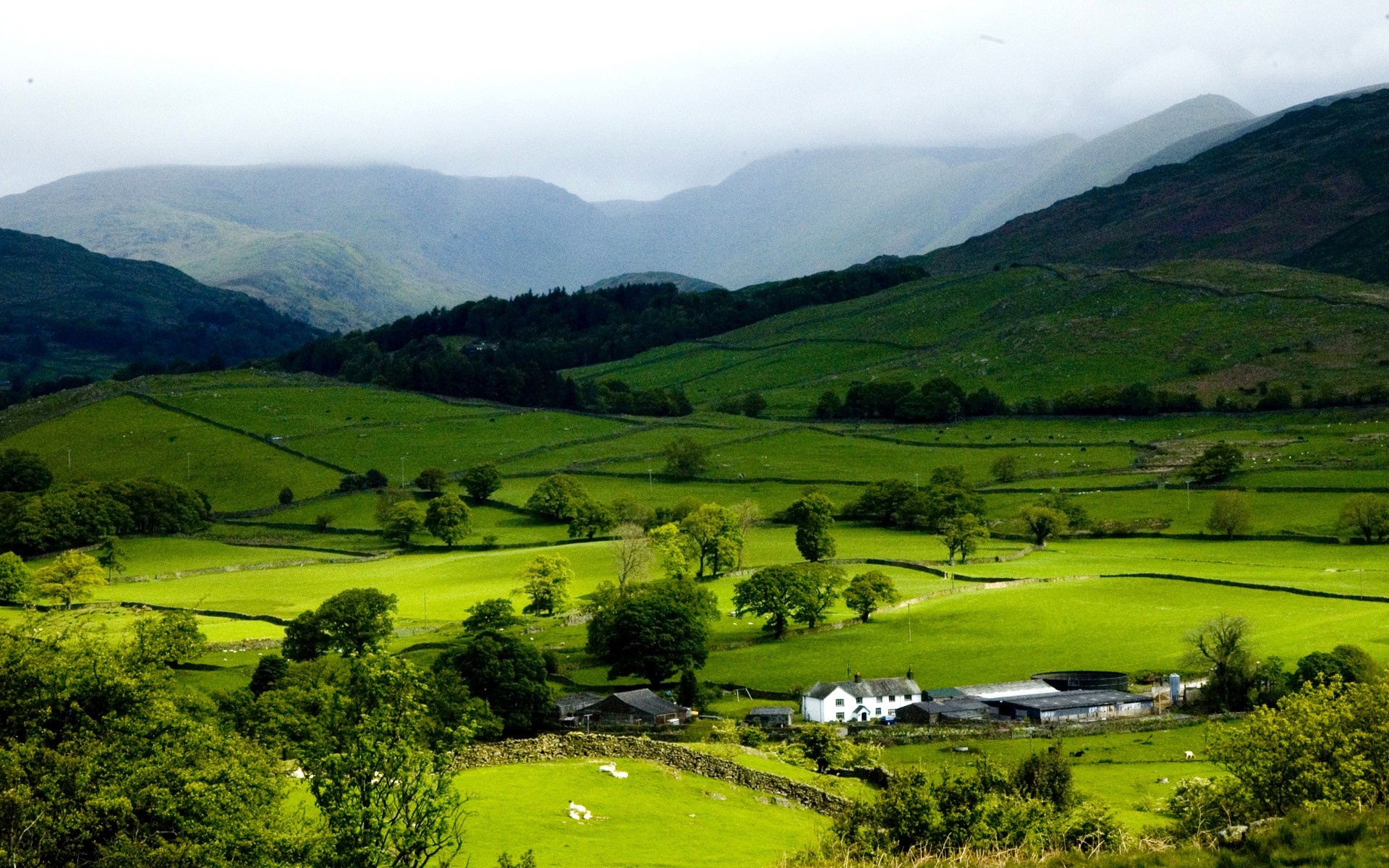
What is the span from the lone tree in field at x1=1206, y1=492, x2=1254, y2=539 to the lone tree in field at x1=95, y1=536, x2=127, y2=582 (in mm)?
86580

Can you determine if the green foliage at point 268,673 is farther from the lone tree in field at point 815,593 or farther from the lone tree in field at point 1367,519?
the lone tree in field at point 1367,519

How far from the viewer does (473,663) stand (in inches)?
2372

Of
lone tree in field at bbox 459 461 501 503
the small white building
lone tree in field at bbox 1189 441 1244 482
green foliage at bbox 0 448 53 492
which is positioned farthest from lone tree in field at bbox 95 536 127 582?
lone tree in field at bbox 1189 441 1244 482

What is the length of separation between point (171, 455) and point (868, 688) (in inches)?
4413

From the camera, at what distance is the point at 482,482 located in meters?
132

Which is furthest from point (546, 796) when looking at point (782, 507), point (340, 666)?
point (782, 507)

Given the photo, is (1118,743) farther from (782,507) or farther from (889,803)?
(782,507)

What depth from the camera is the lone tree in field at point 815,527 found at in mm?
97125

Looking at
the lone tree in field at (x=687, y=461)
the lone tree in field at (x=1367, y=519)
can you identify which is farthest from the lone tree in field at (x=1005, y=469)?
the lone tree in field at (x=1367, y=519)

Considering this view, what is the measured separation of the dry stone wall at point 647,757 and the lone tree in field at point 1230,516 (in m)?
74.6

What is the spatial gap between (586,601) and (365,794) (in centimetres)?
6335

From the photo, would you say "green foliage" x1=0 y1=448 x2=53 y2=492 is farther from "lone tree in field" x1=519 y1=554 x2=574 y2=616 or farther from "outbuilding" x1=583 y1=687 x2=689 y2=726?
"outbuilding" x1=583 y1=687 x2=689 y2=726

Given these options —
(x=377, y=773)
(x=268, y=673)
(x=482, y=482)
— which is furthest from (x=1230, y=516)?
(x=377, y=773)

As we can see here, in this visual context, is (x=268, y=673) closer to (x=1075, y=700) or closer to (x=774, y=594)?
(x=774, y=594)
